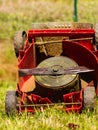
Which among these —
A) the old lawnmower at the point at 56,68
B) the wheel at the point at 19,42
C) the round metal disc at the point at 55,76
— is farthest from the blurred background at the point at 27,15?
the round metal disc at the point at 55,76

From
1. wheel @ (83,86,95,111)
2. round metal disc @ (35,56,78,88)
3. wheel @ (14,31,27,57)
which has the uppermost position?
wheel @ (14,31,27,57)

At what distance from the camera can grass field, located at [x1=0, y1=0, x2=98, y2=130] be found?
19.4 ft

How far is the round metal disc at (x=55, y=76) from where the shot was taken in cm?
725

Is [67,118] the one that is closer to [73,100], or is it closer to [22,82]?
[73,100]

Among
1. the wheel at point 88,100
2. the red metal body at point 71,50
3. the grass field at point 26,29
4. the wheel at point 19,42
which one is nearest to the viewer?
the grass field at point 26,29

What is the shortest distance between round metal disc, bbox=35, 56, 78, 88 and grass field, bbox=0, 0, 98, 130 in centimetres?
65

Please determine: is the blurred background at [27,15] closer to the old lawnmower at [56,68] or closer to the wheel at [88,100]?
the old lawnmower at [56,68]

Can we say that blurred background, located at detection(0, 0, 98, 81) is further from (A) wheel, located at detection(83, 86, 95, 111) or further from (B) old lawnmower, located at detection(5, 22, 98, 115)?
(A) wheel, located at detection(83, 86, 95, 111)

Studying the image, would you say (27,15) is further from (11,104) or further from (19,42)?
(11,104)

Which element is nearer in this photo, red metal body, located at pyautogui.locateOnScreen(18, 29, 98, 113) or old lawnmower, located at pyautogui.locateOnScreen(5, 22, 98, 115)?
old lawnmower, located at pyautogui.locateOnScreen(5, 22, 98, 115)

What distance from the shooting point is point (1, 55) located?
14289 mm

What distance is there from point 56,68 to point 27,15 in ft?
34.3

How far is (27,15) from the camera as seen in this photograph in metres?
17.6

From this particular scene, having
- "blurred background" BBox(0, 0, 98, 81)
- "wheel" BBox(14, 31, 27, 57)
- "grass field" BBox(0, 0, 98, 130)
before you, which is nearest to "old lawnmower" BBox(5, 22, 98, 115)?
"wheel" BBox(14, 31, 27, 57)
